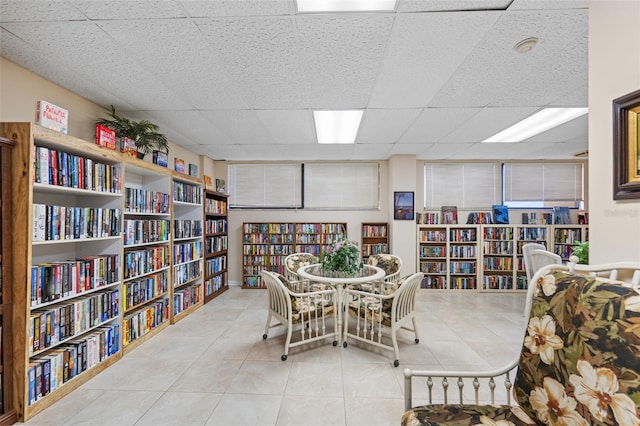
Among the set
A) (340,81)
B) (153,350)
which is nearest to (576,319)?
(340,81)

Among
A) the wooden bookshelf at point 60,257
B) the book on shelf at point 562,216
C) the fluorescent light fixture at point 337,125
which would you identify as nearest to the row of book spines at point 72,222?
the wooden bookshelf at point 60,257

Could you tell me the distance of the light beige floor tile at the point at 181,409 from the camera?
6.09 feet

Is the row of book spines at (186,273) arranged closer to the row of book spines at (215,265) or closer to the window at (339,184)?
the row of book spines at (215,265)

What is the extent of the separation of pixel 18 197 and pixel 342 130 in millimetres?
3271

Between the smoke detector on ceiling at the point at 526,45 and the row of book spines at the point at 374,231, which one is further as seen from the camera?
the row of book spines at the point at 374,231

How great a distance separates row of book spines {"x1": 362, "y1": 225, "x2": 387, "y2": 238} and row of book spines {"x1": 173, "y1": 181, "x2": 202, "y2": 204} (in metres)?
3.19

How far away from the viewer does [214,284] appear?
4871mm

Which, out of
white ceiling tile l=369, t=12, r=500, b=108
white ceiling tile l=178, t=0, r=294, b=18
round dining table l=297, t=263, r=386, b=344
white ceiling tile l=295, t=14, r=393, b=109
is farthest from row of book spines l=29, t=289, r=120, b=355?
white ceiling tile l=369, t=12, r=500, b=108

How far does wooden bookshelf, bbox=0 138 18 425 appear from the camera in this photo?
5.82 feet

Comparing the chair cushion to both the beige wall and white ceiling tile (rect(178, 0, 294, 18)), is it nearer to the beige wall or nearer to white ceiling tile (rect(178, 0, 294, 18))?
the beige wall

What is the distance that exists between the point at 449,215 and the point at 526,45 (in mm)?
3921

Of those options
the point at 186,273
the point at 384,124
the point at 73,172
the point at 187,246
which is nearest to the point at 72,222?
the point at 73,172

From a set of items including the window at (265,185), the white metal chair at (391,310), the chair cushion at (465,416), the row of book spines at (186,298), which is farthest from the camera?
the window at (265,185)

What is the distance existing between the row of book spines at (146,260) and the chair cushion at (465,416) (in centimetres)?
290
